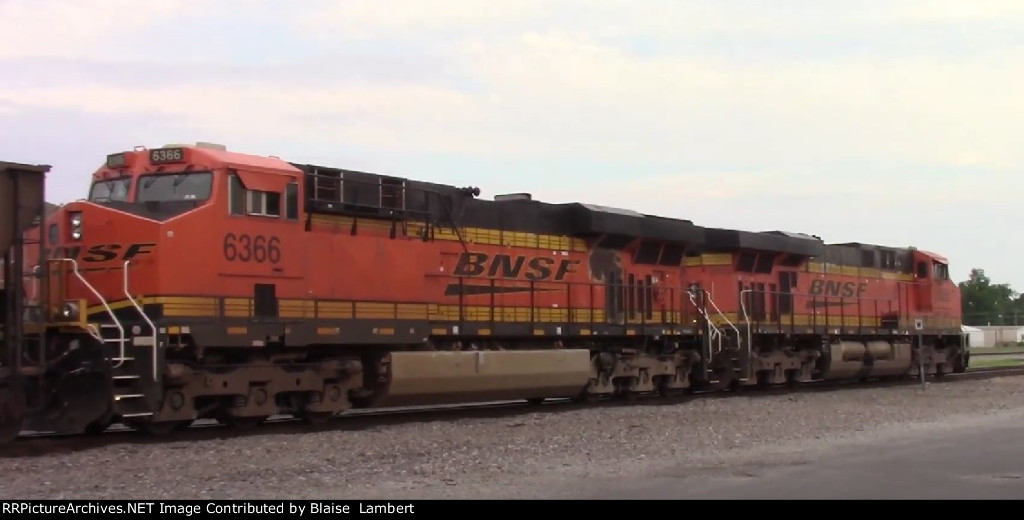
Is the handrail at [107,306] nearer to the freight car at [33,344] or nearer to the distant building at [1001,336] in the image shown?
the freight car at [33,344]

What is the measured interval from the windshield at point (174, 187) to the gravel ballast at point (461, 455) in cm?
290

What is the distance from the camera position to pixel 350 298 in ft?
49.1

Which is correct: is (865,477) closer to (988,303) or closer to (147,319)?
(147,319)

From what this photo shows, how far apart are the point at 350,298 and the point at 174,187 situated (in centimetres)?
275

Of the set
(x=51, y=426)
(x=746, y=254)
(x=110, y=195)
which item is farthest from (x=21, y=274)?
(x=746, y=254)

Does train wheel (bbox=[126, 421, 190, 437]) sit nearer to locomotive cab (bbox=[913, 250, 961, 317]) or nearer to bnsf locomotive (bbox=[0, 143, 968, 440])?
bnsf locomotive (bbox=[0, 143, 968, 440])

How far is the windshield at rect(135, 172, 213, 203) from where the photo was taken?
44.0 ft

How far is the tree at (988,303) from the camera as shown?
122 m

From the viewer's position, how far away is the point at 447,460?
1109cm

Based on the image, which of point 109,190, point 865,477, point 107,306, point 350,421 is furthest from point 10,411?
point 865,477

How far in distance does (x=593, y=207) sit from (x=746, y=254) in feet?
18.0

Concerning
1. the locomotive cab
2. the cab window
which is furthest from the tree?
the cab window

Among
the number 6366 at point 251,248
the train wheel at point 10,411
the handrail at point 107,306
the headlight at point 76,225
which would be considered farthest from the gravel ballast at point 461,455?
the headlight at point 76,225
